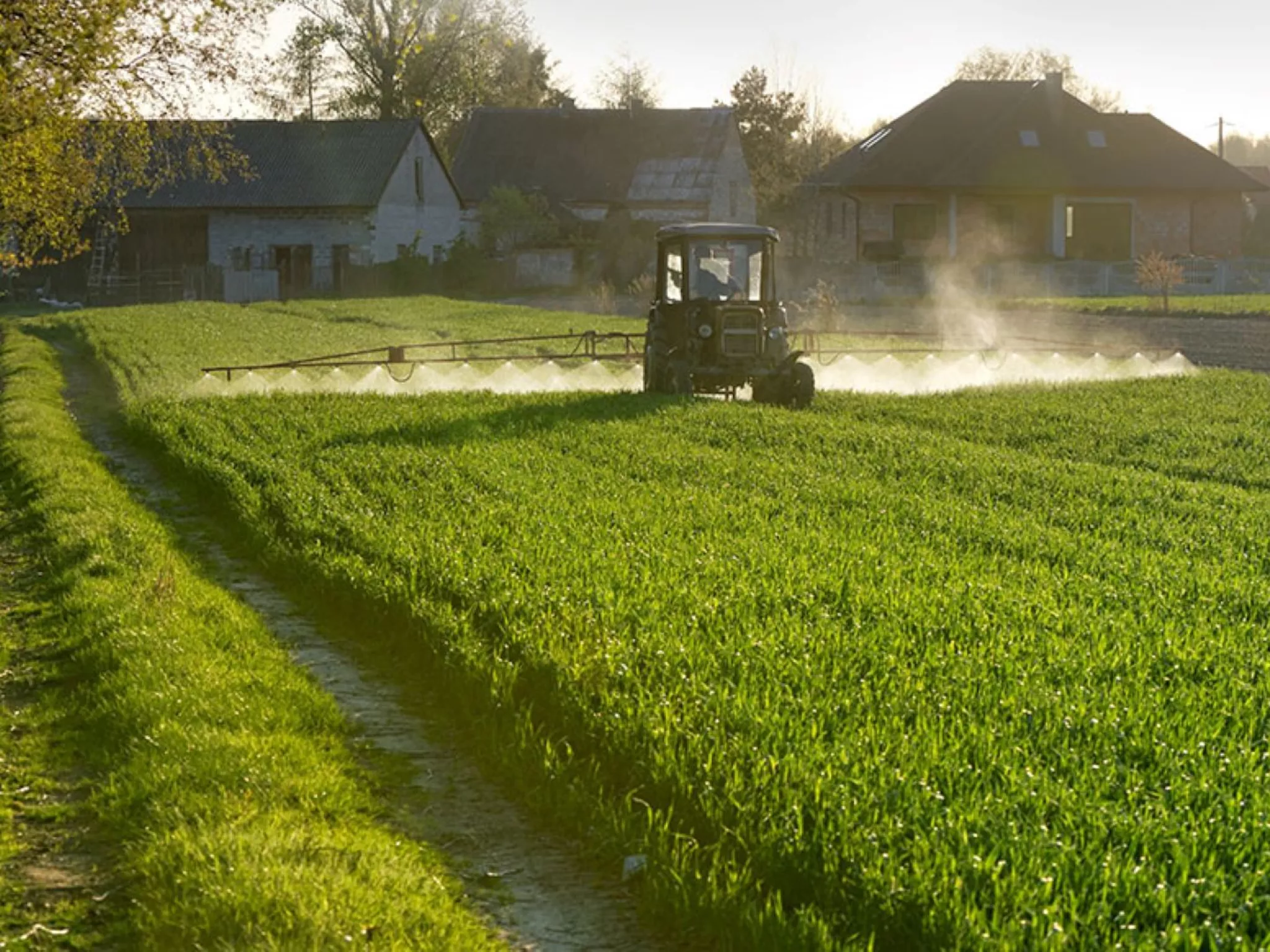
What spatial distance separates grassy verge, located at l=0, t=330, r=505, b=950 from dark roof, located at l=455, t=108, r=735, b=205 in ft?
206

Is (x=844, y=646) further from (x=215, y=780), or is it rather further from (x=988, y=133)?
(x=988, y=133)

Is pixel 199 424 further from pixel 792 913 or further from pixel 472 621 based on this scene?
pixel 792 913

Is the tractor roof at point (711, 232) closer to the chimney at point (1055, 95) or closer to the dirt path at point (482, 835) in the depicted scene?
the dirt path at point (482, 835)

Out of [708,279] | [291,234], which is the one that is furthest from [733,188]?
[708,279]

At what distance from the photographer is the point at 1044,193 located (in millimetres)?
60375

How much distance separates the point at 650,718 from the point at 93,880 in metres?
2.36

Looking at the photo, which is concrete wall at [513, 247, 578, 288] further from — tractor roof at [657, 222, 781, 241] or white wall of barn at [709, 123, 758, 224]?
tractor roof at [657, 222, 781, 241]

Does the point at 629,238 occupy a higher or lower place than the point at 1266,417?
higher

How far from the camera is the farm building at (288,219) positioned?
209 feet

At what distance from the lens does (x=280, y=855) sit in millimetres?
6094

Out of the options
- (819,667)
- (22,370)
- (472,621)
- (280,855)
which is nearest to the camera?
(280,855)

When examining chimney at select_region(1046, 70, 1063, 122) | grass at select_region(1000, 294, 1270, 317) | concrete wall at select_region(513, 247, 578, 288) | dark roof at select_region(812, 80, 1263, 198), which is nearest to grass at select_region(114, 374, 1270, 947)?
grass at select_region(1000, 294, 1270, 317)

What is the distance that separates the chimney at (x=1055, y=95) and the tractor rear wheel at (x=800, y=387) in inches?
1764

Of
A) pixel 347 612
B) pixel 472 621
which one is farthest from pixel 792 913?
pixel 347 612
